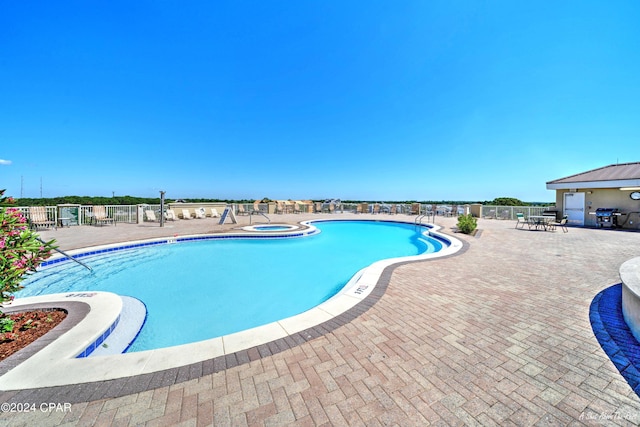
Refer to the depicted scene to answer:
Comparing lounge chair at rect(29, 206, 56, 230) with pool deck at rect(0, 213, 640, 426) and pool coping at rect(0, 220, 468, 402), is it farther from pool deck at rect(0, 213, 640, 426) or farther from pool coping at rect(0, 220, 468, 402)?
pool deck at rect(0, 213, 640, 426)

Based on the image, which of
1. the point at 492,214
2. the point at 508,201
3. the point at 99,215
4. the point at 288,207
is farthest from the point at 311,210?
the point at 508,201

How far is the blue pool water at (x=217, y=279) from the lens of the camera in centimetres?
391

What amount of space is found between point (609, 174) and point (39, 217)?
25620 millimetres

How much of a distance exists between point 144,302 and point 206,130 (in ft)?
68.5

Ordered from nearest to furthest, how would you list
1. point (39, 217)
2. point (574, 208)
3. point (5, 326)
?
1. point (5, 326)
2. point (39, 217)
3. point (574, 208)

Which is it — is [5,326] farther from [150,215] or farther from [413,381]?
[150,215]

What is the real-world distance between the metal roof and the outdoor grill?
1.42 m

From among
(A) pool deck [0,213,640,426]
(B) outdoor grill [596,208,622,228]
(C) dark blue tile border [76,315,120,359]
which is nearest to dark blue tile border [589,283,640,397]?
(A) pool deck [0,213,640,426]

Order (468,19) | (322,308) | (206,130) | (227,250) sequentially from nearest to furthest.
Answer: (322,308)
(227,250)
(468,19)
(206,130)

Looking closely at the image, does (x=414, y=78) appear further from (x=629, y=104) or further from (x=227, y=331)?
(x=227, y=331)

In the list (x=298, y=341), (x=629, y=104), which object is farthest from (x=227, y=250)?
(x=629, y=104)

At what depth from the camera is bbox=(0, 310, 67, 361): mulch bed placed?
2.18 m

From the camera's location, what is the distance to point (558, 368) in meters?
1.94

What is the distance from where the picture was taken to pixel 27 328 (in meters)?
2.52
